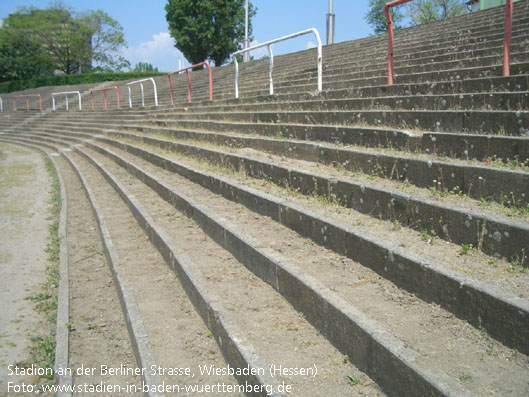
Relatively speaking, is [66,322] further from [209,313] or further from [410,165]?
[410,165]

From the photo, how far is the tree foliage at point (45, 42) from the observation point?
142 ft

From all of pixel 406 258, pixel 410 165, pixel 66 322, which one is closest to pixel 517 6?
pixel 410 165

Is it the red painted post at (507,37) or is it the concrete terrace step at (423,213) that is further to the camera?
the red painted post at (507,37)

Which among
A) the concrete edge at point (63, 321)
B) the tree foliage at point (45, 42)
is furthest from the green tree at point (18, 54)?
the concrete edge at point (63, 321)

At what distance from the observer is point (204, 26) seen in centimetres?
3488

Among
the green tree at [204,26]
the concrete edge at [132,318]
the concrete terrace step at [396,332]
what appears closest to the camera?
the concrete terrace step at [396,332]

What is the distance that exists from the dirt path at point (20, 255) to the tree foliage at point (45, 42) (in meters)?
38.3

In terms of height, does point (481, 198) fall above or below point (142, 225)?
above

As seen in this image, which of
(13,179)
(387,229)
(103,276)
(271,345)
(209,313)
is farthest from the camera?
(13,179)

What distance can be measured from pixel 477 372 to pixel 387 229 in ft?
4.62

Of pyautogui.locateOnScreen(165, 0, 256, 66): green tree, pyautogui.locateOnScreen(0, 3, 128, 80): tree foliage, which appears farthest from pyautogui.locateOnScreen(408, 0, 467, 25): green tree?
pyautogui.locateOnScreen(0, 3, 128, 80): tree foliage

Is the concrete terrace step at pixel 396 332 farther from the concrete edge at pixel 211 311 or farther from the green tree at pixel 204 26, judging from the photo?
the green tree at pixel 204 26

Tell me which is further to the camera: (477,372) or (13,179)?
(13,179)

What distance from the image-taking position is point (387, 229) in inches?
124
